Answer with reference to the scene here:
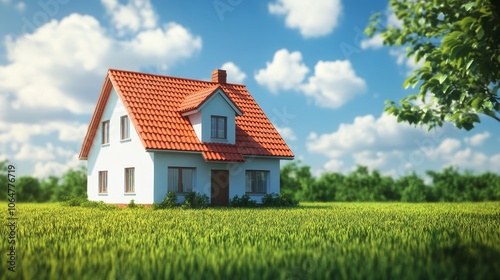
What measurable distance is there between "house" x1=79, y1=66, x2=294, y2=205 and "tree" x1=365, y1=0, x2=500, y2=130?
400 inches

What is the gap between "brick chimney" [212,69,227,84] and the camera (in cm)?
3292

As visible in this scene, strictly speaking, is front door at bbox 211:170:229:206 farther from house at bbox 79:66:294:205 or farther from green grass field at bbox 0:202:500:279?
green grass field at bbox 0:202:500:279

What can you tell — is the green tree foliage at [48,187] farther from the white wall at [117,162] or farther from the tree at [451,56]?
the tree at [451,56]

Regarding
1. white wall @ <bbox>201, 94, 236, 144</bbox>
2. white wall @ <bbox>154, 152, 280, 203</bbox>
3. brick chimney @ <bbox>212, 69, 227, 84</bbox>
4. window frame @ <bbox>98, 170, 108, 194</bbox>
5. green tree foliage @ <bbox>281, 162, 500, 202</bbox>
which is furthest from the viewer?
green tree foliage @ <bbox>281, 162, 500, 202</bbox>

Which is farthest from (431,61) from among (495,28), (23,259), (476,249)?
(23,259)

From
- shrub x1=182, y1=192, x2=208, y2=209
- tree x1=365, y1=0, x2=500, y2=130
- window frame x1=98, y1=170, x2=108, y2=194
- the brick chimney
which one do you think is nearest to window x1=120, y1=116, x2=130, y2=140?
window frame x1=98, y1=170, x2=108, y2=194

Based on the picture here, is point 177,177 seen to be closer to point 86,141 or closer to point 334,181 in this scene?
point 86,141

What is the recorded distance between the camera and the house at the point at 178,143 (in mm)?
26281

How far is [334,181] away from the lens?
41.2m

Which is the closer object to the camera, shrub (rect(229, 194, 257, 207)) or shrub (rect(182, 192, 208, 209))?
shrub (rect(182, 192, 208, 209))

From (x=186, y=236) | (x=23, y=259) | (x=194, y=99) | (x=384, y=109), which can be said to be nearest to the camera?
(x=23, y=259)

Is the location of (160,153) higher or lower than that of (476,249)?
higher

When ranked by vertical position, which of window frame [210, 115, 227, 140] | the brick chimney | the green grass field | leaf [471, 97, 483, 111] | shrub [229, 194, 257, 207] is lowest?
the green grass field

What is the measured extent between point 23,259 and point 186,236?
3.66m
